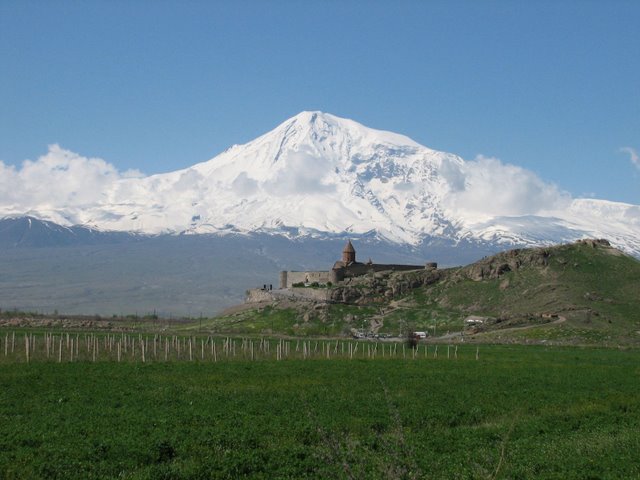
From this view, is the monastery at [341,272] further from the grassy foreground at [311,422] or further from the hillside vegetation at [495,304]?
the grassy foreground at [311,422]

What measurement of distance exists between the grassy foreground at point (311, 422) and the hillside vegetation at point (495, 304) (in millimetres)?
28425

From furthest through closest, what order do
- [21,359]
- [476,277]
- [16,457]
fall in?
[476,277]
[21,359]
[16,457]

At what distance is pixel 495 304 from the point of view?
238 ft

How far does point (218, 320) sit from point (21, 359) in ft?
147

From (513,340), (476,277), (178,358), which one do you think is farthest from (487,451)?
(476,277)

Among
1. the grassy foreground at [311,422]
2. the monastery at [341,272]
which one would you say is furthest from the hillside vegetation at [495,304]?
the grassy foreground at [311,422]

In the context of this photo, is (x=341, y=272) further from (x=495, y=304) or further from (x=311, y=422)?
(x=311, y=422)

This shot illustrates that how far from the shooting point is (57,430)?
17953 millimetres

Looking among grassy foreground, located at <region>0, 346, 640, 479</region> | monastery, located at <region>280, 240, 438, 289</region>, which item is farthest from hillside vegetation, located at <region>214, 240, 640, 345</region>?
grassy foreground, located at <region>0, 346, 640, 479</region>

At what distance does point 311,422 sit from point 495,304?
5575cm

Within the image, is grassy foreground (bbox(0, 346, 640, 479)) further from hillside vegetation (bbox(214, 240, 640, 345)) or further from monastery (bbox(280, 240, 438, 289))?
monastery (bbox(280, 240, 438, 289))

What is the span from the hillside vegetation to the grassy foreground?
28425 mm

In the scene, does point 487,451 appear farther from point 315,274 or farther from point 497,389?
point 315,274

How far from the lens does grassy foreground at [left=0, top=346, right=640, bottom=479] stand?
15.6m
